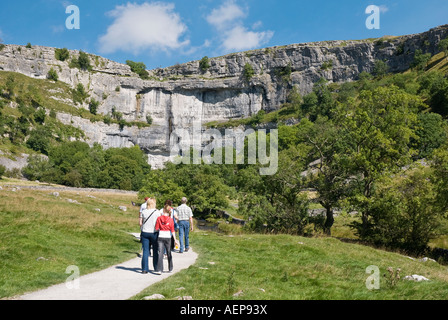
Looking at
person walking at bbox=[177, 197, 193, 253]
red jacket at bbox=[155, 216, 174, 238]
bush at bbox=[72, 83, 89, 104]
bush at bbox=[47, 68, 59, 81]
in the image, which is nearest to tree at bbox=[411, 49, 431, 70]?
person walking at bbox=[177, 197, 193, 253]

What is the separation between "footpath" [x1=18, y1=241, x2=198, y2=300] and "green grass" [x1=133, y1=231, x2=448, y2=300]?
602 millimetres

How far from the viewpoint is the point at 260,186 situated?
1177 inches

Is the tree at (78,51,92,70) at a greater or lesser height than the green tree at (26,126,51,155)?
greater

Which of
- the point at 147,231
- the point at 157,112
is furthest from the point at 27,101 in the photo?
the point at 147,231

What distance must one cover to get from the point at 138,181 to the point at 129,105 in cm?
6392

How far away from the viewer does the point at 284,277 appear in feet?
35.1

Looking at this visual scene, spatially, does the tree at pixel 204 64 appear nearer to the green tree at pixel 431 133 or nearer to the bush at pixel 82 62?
the bush at pixel 82 62

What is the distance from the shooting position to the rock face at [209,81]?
142 meters

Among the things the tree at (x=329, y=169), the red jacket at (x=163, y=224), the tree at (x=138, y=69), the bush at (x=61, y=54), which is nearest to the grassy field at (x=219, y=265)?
the red jacket at (x=163, y=224)

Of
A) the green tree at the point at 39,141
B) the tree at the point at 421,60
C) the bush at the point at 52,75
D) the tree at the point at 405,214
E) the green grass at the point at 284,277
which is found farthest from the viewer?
the bush at the point at 52,75

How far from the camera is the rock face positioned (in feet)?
466

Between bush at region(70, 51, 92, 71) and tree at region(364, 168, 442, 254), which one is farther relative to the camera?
bush at region(70, 51, 92, 71)

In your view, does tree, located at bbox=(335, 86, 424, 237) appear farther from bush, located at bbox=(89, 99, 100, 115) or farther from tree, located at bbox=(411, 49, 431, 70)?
bush, located at bbox=(89, 99, 100, 115)

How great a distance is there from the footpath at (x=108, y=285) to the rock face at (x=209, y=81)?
135363mm
